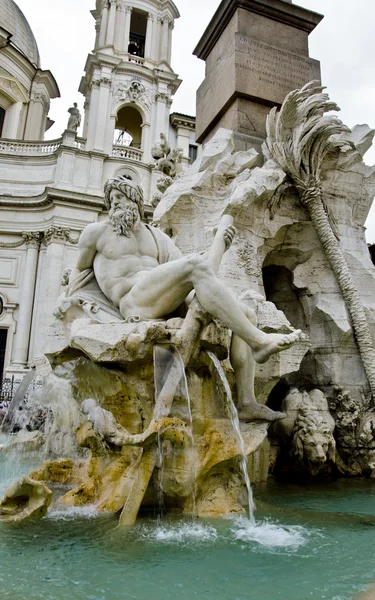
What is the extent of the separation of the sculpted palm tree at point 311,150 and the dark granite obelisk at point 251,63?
0.58 metres

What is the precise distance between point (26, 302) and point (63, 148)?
6918 mm

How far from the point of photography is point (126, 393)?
→ 3547mm

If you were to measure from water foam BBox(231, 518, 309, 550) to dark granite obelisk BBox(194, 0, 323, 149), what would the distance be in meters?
4.44

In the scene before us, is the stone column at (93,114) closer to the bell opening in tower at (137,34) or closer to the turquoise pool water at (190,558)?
the bell opening in tower at (137,34)

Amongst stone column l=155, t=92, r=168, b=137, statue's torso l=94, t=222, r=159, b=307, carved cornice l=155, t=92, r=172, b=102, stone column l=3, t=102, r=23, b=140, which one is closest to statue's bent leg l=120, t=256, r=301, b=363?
statue's torso l=94, t=222, r=159, b=307

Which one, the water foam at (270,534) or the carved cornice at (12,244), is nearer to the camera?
the water foam at (270,534)

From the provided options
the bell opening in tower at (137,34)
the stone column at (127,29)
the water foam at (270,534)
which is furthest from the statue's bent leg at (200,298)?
the bell opening in tower at (137,34)

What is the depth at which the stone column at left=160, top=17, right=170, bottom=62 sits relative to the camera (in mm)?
25219

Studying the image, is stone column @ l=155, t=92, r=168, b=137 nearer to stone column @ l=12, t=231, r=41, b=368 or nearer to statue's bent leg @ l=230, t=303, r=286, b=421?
stone column @ l=12, t=231, r=41, b=368

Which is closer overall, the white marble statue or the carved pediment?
the white marble statue

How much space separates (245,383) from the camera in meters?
3.74

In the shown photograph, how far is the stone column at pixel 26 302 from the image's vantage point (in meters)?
19.7

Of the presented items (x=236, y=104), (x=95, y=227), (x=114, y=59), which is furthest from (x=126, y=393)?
(x=114, y=59)

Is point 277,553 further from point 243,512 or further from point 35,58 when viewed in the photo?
point 35,58
